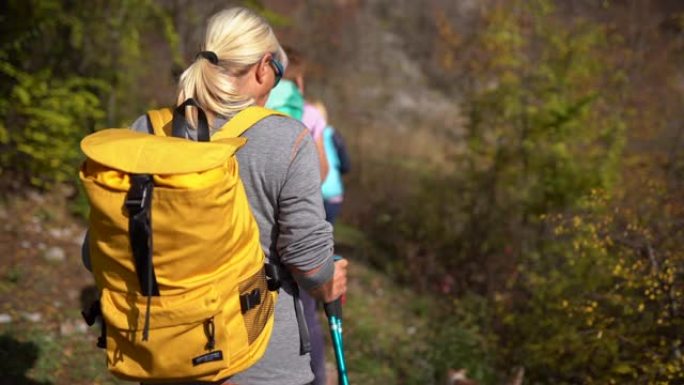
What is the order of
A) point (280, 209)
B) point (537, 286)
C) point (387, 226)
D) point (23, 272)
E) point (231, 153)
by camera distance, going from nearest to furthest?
point (231, 153) → point (280, 209) → point (537, 286) → point (23, 272) → point (387, 226)

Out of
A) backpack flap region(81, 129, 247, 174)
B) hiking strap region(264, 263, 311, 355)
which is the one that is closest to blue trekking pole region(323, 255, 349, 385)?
hiking strap region(264, 263, 311, 355)

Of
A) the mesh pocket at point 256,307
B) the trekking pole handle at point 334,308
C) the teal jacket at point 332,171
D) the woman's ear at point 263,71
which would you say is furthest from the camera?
the teal jacket at point 332,171

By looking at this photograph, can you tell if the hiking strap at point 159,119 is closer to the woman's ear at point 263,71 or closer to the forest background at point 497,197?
the woman's ear at point 263,71

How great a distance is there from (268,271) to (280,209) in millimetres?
191

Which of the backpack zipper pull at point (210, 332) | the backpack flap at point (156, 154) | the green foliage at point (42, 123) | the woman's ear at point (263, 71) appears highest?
the woman's ear at point (263, 71)

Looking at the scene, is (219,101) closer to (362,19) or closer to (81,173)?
(81,173)

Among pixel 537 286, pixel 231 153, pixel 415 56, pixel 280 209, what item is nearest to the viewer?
pixel 231 153

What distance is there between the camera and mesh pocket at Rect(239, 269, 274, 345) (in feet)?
5.83

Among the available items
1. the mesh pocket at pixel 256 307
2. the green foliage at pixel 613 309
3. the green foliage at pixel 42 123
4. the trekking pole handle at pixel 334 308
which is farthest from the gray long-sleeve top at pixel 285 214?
the green foliage at pixel 42 123

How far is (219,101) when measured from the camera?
191cm

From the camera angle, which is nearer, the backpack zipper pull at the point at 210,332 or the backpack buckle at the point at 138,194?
the backpack buckle at the point at 138,194

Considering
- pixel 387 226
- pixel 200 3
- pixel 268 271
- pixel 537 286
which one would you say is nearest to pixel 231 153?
pixel 268 271

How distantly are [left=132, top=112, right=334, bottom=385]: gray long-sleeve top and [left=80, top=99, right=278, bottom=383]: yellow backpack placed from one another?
12cm

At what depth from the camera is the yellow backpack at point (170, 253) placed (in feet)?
5.15
